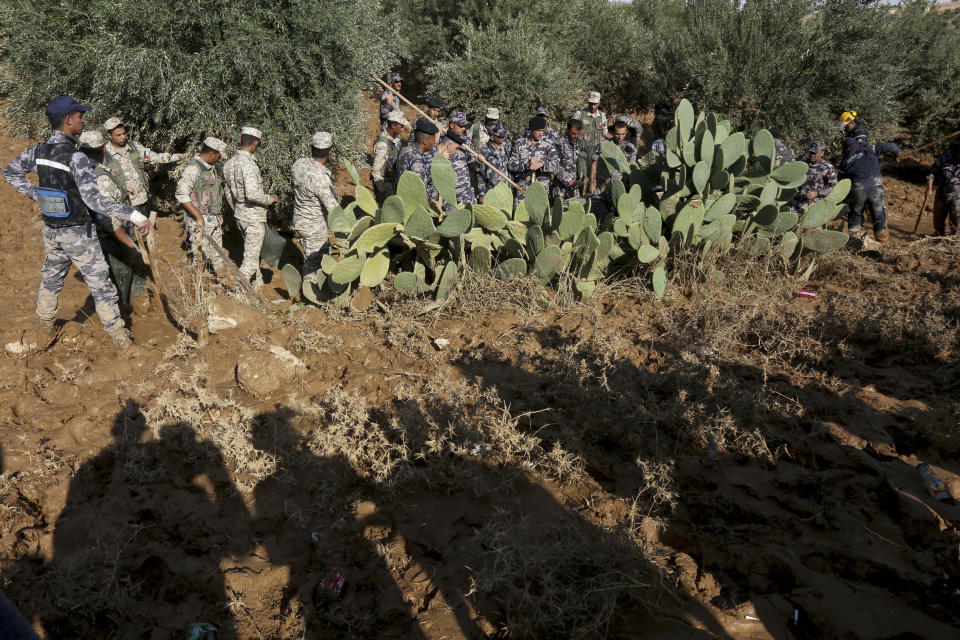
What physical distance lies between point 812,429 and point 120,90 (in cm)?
728

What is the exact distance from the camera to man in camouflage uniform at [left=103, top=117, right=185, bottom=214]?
5414 mm

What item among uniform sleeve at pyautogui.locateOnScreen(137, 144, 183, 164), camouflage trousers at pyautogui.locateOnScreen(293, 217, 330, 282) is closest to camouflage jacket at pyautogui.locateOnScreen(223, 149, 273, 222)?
camouflage trousers at pyautogui.locateOnScreen(293, 217, 330, 282)

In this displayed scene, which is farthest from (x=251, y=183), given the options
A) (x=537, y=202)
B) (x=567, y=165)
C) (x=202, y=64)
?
(x=567, y=165)

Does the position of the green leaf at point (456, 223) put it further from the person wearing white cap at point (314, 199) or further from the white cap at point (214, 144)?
the white cap at point (214, 144)

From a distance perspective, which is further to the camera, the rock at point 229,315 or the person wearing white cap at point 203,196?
the person wearing white cap at point 203,196

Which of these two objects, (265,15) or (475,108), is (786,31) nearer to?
(475,108)

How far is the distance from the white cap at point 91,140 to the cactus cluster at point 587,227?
6.05ft

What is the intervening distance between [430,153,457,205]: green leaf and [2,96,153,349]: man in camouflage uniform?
7.14ft

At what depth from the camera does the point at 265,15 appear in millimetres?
6395

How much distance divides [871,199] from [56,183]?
26.6 feet

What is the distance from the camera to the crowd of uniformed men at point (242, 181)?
4.23 m

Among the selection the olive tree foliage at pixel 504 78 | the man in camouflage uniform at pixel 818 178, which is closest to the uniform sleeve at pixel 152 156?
the olive tree foliage at pixel 504 78

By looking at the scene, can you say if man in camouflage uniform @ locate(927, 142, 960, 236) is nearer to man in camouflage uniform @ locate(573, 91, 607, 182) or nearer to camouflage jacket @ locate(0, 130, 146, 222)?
man in camouflage uniform @ locate(573, 91, 607, 182)

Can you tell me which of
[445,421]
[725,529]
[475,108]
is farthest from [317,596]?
[475,108]
